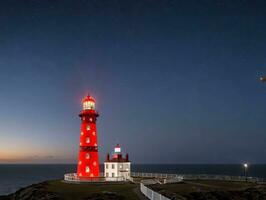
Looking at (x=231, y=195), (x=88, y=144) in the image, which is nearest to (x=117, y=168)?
(x=88, y=144)

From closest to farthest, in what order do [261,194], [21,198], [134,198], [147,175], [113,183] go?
[134,198] → [261,194] → [21,198] → [113,183] → [147,175]

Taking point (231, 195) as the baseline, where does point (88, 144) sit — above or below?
above

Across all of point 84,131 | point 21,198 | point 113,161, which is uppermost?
point 84,131

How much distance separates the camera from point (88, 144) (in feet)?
197

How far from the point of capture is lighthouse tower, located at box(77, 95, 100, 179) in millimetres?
59562

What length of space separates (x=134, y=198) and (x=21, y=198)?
19886 millimetres

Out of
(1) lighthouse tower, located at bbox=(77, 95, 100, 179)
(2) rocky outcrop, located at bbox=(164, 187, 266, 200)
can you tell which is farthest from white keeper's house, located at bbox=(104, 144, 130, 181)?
(2) rocky outcrop, located at bbox=(164, 187, 266, 200)

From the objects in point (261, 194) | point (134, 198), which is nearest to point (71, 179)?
point (134, 198)

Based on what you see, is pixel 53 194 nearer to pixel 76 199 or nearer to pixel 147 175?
pixel 76 199

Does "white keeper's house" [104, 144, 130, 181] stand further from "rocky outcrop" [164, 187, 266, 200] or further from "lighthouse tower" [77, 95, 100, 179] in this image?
"rocky outcrop" [164, 187, 266, 200]

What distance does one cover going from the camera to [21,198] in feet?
161

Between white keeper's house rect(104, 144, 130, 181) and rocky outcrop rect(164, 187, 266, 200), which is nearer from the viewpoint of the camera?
rocky outcrop rect(164, 187, 266, 200)

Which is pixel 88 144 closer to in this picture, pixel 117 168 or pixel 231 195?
pixel 117 168

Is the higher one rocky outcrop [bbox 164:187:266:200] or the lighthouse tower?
the lighthouse tower
